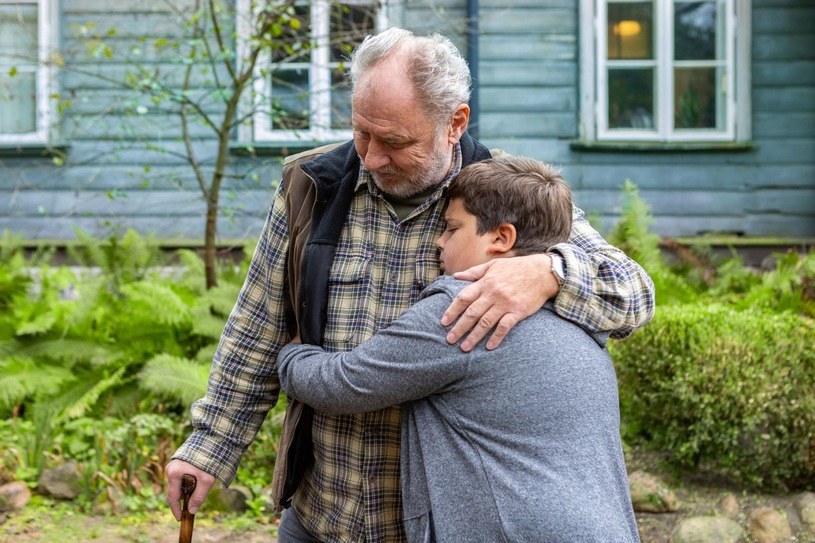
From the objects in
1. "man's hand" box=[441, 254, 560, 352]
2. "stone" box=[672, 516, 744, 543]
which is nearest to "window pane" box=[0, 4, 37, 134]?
"stone" box=[672, 516, 744, 543]

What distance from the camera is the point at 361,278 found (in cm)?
250

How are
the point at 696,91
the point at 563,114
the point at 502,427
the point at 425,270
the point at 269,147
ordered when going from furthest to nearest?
the point at 696,91 → the point at 563,114 → the point at 269,147 → the point at 425,270 → the point at 502,427

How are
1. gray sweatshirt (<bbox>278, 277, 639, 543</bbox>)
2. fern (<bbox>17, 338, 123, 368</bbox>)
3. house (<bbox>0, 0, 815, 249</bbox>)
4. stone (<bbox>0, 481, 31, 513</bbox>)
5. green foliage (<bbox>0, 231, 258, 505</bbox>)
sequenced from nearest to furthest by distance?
1. gray sweatshirt (<bbox>278, 277, 639, 543</bbox>)
2. stone (<bbox>0, 481, 31, 513</bbox>)
3. green foliage (<bbox>0, 231, 258, 505</bbox>)
4. fern (<bbox>17, 338, 123, 368</bbox>)
5. house (<bbox>0, 0, 815, 249</bbox>)

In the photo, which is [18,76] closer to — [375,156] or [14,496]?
[14,496]

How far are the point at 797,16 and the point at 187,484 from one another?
905 cm

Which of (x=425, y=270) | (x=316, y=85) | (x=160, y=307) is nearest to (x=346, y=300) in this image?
(x=425, y=270)

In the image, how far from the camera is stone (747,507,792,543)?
501 centimetres

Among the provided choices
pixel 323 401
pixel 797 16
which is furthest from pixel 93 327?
pixel 797 16

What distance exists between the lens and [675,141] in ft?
33.3

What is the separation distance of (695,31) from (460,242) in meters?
8.72

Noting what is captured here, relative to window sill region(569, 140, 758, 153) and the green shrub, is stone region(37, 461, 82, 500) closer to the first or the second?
the green shrub

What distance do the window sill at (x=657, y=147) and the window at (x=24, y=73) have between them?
17.1 ft

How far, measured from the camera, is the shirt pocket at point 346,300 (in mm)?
2477

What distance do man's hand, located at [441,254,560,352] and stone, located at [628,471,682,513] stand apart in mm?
3375
